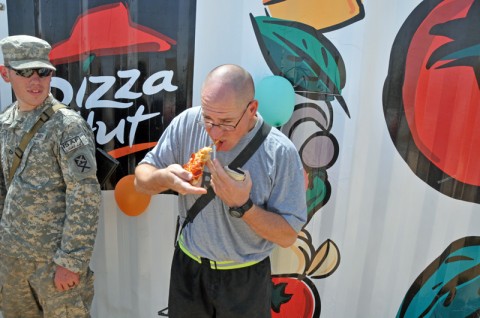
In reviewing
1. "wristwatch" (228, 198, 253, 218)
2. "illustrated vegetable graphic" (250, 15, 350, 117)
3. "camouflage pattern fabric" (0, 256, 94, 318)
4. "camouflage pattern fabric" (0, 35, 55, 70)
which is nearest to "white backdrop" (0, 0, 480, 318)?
"illustrated vegetable graphic" (250, 15, 350, 117)

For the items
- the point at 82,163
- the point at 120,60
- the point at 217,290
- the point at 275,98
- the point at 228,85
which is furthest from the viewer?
the point at 120,60

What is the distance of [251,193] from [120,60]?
1.23m

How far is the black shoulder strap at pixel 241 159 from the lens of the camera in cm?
169

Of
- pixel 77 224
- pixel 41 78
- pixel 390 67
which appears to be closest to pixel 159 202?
pixel 77 224

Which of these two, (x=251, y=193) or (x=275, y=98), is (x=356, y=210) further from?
(x=251, y=193)

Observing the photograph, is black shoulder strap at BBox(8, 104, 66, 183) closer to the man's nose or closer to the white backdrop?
the white backdrop

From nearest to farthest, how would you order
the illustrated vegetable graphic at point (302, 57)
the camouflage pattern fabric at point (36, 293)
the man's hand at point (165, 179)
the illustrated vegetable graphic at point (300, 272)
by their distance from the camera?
the man's hand at point (165, 179)
the camouflage pattern fabric at point (36, 293)
the illustrated vegetable graphic at point (302, 57)
the illustrated vegetable graphic at point (300, 272)

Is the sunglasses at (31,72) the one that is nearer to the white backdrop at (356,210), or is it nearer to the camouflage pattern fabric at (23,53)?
the camouflage pattern fabric at (23,53)

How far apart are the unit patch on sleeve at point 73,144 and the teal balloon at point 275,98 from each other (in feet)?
3.00

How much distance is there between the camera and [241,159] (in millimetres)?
1693

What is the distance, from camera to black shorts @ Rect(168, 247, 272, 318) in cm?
179

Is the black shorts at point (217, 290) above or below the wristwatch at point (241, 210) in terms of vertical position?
below

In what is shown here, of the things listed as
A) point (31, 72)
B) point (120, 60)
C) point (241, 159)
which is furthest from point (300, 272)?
point (31, 72)

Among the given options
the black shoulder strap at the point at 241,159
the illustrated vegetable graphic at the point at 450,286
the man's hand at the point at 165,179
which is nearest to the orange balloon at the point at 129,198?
the man's hand at the point at 165,179
